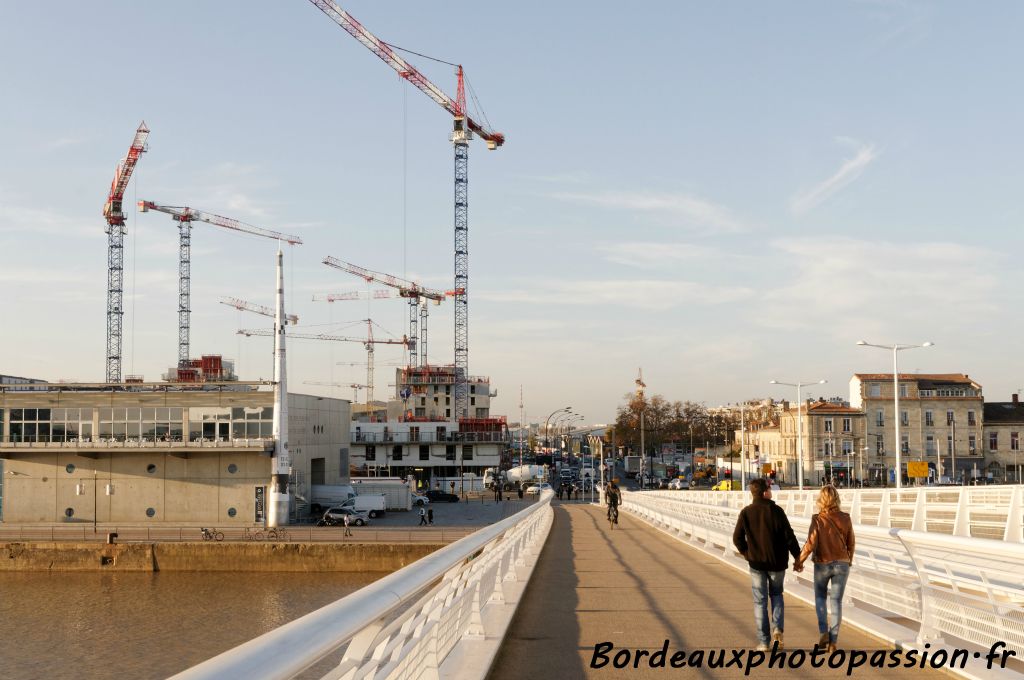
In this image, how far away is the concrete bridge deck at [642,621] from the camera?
8.13m

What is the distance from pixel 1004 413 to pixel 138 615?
77.3m

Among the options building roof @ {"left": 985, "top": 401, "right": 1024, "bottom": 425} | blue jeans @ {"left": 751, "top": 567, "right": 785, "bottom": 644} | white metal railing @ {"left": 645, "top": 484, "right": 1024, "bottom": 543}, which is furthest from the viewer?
building roof @ {"left": 985, "top": 401, "right": 1024, "bottom": 425}

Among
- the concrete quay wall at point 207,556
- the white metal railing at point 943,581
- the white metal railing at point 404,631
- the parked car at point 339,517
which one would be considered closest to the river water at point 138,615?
the concrete quay wall at point 207,556

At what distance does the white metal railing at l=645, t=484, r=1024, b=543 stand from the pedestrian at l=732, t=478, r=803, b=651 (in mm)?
1682

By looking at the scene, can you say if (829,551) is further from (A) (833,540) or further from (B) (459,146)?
(B) (459,146)

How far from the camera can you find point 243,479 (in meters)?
65.9

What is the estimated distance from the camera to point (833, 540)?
30.4ft

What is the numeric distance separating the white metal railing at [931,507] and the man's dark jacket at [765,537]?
1658 millimetres

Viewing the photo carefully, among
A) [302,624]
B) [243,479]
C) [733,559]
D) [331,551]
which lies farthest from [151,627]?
[302,624]

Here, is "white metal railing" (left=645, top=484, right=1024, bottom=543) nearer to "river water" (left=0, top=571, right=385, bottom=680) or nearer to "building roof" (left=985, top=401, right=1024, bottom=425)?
"river water" (left=0, top=571, right=385, bottom=680)

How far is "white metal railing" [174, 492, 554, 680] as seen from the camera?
2.80m

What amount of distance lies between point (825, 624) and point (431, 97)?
166m

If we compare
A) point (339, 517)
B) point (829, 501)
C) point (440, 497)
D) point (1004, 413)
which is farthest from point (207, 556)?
point (1004, 413)

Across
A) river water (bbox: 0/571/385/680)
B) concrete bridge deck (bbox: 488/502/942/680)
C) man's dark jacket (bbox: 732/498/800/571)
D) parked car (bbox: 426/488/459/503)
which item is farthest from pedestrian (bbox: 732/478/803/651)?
parked car (bbox: 426/488/459/503)
